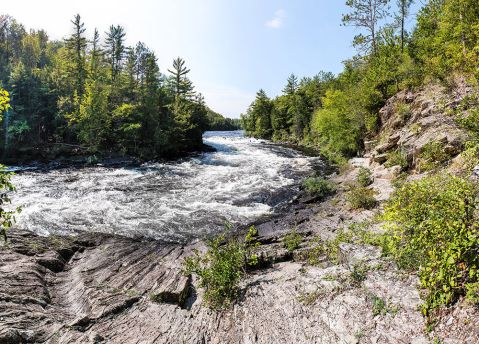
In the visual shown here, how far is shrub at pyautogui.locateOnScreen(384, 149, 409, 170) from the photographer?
52.7 ft

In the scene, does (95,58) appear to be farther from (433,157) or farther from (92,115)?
(433,157)

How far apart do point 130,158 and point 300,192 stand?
28805 millimetres

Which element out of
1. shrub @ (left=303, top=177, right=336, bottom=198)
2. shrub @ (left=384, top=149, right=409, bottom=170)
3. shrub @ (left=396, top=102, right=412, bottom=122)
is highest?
shrub @ (left=396, top=102, right=412, bottom=122)

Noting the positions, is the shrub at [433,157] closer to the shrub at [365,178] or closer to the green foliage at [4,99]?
the shrub at [365,178]

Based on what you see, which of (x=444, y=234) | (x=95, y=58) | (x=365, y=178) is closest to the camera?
(x=444, y=234)

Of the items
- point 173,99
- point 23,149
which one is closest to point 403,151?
point 23,149

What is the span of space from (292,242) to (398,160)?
10359 mm

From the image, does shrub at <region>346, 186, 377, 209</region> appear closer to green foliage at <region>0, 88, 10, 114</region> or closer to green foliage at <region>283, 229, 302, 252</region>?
green foliage at <region>283, 229, 302, 252</region>

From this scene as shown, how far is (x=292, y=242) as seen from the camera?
10484 millimetres

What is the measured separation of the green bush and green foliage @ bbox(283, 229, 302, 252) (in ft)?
16.0

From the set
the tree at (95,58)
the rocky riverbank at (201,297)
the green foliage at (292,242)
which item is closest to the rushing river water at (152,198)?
the rocky riverbank at (201,297)

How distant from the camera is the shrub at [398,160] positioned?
16.1m

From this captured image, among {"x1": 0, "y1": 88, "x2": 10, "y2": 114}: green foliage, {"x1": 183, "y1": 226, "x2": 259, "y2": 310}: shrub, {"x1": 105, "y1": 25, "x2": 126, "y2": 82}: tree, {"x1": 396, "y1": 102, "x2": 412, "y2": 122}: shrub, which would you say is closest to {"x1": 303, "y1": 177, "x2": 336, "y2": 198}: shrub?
{"x1": 396, "y1": 102, "x2": 412, "y2": 122}: shrub

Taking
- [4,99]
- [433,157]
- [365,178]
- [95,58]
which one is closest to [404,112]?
[365,178]
